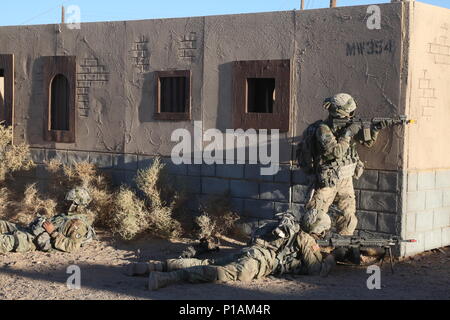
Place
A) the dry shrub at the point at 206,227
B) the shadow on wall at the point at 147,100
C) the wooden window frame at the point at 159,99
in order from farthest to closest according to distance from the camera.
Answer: the shadow on wall at the point at 147,100, the wooden window frame at the point at 159,99, the dry shrub at the point at 206,227

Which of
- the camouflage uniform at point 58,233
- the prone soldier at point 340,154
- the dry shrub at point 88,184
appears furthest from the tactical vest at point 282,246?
the dry shrub at point 88,184

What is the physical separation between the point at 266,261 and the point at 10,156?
6361 mm

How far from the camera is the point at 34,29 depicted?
12.4m

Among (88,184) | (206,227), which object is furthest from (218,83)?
(88,184)

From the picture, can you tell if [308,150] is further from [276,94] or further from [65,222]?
[65,222]

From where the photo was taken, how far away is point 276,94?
9.48 meters

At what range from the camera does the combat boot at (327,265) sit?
7.60 m

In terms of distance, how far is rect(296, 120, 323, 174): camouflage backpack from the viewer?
337 inches

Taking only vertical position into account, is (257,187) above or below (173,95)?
below

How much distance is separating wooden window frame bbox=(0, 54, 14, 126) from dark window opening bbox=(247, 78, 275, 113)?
16.1 feet

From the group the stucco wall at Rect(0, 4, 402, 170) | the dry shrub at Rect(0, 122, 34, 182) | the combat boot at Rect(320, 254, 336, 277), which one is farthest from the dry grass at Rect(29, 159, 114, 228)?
the combat boot at Rect(320, 254, 336, 277)

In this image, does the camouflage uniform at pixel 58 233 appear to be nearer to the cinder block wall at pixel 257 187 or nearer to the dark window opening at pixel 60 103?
the cinder block wall at pixel 257 187

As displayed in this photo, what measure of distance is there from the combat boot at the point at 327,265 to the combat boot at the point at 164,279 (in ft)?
4.90

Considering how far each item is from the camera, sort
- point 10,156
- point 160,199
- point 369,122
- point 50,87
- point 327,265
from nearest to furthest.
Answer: point 327,265 → point 369,122 → point 160,199 → point 50,87 → point 10,156
